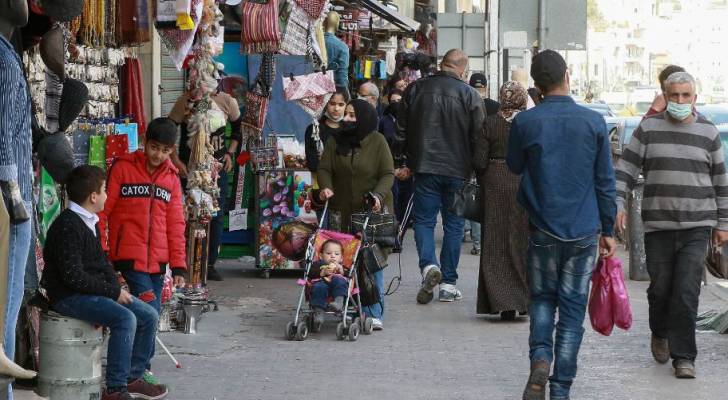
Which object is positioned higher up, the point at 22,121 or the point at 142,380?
the point at 22,121

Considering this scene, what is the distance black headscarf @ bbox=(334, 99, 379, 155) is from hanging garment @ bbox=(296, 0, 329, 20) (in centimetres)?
356

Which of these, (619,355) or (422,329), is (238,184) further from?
(619,355)

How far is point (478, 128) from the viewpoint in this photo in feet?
38.1

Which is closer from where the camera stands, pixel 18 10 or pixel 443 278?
pixel 18 10

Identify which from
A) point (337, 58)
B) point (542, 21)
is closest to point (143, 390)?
point (337, 58)

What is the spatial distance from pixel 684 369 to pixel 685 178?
45.2 inches

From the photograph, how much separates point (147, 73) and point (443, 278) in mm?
3118

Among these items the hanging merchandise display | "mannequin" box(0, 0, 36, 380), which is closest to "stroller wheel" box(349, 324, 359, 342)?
the hanging merchandise display

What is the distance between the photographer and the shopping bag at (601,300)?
7742 millimetres

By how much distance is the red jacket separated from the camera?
773cm

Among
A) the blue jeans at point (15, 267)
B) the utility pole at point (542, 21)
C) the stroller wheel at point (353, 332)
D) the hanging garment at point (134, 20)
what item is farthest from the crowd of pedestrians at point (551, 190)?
the utility pole at point (542, 21)

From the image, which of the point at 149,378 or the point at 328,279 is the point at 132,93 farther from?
the point at 149,378

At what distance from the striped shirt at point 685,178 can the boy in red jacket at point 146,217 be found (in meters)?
2.66

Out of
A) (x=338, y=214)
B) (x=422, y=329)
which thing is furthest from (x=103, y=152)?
(x=422, y=329)
